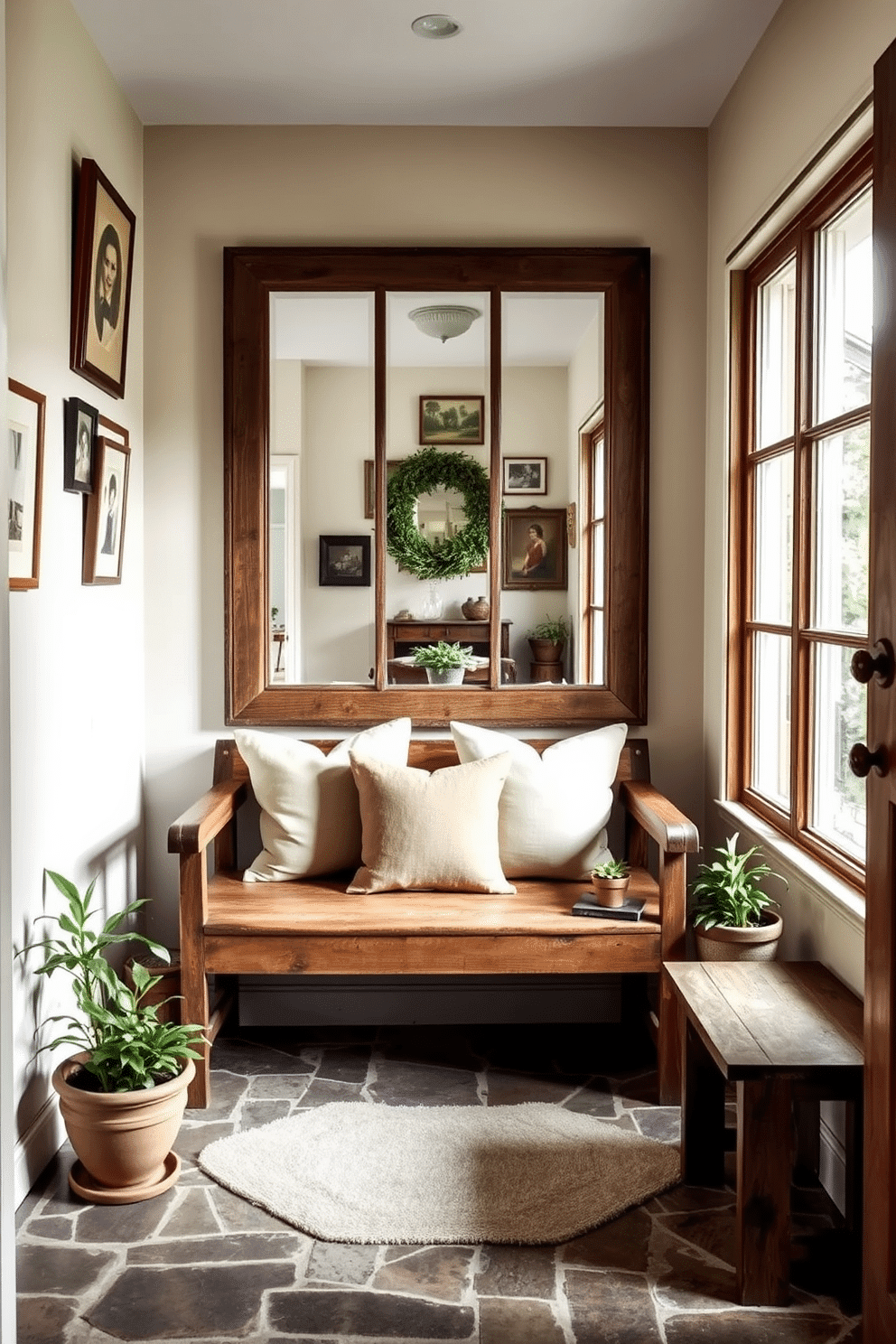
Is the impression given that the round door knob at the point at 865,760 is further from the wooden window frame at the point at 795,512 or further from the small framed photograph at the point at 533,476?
the small framed photograph at the point at 533,476

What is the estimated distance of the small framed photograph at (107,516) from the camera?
3145 mm

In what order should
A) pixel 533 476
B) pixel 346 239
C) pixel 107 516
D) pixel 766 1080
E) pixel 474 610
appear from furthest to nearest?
pixel 474 610, pixel 533 476, pixel 346 239, pixel 107 516, pixel 766 1080

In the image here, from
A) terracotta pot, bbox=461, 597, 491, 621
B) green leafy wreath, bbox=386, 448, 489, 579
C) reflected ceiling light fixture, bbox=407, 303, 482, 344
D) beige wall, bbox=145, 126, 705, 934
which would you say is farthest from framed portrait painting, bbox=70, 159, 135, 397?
terracotta pot, bbox=461, 597, 491, 621

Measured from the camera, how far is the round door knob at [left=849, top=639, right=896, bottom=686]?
→ 187cm

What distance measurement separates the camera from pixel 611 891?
122 inches

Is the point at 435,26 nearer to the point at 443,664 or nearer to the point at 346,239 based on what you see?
the point at 346,239

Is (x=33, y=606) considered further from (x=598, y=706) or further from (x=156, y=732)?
(x=598, y=706)

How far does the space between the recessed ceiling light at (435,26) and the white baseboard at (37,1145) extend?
2.87 m

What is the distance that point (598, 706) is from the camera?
3779 millimetres

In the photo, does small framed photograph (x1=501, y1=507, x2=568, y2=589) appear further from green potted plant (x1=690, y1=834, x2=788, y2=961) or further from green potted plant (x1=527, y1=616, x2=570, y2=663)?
green potted plant (x1=690, y1=834, x2=788, y2=961)

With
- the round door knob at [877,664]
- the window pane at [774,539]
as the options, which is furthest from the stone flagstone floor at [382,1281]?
the window pane at [774,539]

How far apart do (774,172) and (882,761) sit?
1.81m

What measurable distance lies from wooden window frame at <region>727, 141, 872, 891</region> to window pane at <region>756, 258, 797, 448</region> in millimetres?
28

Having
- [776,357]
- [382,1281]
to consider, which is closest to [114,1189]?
[382,1281]
